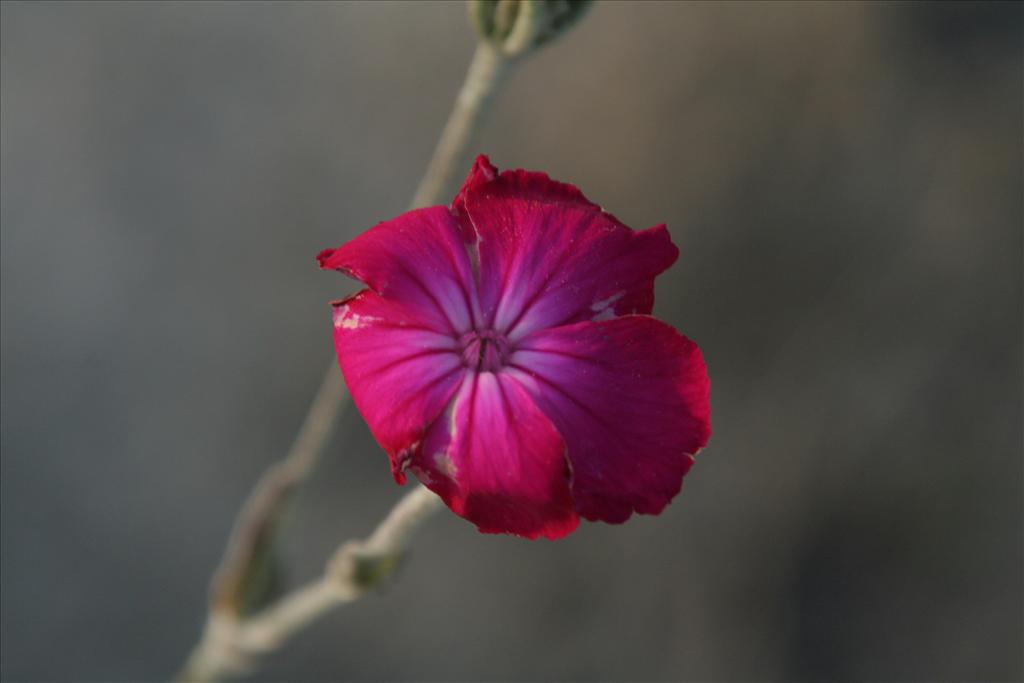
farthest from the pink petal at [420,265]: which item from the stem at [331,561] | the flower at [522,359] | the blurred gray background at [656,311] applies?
the blurred gray background at [656,311]

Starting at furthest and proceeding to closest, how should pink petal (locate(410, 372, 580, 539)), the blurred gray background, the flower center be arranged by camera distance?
1. the blurred gray background
2. the flower center
3. pink petal (locate(410, 372, 580, 539))

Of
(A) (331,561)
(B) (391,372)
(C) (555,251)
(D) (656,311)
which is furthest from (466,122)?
(D) (656,311)

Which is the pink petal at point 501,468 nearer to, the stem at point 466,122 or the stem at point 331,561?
the stem at point 331,561

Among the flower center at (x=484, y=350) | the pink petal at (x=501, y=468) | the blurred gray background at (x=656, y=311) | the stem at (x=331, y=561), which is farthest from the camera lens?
the blurred gray background at (x=656, y=311)

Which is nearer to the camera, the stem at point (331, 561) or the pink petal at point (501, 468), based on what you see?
the pink petal at point (501, 468)

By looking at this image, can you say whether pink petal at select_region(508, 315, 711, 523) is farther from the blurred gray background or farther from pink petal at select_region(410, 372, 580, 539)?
the blurred gray background

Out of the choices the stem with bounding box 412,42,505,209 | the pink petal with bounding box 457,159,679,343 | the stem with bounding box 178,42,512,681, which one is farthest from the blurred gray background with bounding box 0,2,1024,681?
the pink petal with bounding box 457,159,679,343

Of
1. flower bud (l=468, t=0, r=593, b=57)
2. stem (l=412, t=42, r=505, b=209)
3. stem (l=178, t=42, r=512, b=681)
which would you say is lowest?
stem (l=178, t=42, r=512, b=681)

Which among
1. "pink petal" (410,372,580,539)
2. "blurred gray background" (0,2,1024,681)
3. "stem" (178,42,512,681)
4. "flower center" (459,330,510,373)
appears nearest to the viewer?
"pink petal" (410,372,580,539)

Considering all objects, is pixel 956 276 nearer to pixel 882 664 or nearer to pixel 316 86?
pixel 882 664
